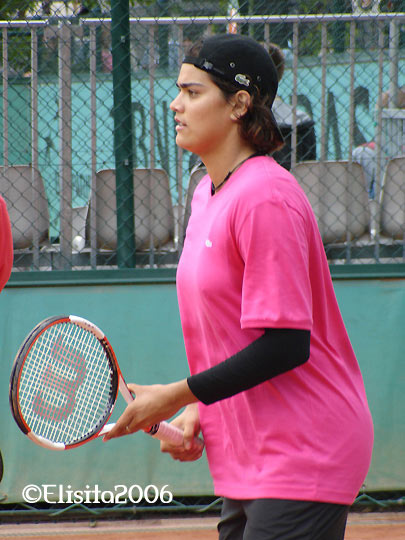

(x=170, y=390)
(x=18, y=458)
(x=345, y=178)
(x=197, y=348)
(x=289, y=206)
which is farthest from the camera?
(x=345, y=178)

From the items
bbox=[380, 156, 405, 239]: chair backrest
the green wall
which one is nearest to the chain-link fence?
bbox=[380, 156, 405, 239]: chair backrest

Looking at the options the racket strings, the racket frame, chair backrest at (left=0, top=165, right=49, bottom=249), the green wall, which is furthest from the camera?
chair backrest at (left=0, top=165, right=49, bottom=249)

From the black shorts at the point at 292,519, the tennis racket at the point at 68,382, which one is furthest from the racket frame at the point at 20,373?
the black shorts at the point at 292,519

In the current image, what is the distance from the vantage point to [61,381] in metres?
2.13

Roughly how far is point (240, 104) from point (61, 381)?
36.7 inches

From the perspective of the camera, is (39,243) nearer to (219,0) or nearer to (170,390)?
(219,0)

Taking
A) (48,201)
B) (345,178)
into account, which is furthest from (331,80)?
(48,201)

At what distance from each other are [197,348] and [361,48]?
8.75ft

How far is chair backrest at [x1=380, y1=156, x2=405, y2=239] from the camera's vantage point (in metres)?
4.01

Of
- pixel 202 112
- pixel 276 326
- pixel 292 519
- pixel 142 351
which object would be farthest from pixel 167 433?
pixel 142 351

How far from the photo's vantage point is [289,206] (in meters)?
1.52

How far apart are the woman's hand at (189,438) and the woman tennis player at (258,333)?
0.38 feet

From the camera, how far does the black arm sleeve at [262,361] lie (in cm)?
151

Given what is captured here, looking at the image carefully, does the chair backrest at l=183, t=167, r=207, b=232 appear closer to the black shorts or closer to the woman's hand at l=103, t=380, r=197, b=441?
the woman's hand at l=103, t=380, r=197, b=441
